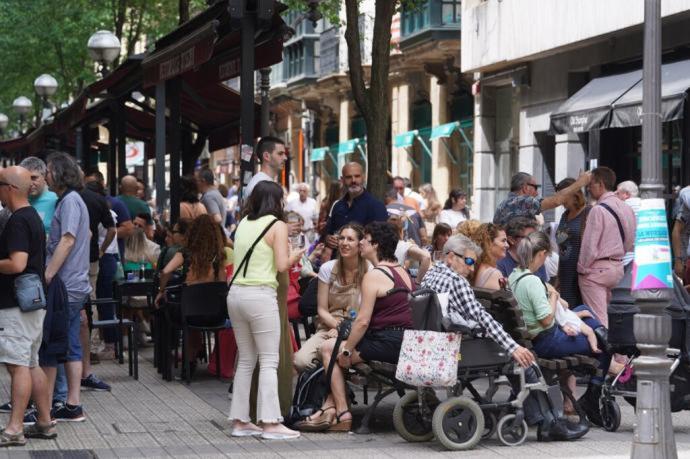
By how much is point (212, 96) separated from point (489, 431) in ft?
34.5

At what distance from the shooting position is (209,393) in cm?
1381

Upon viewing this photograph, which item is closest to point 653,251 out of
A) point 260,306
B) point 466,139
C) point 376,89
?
point 260,306

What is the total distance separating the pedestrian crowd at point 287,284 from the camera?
10750 millimetres

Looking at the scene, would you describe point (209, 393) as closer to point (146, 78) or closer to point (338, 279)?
point (338, 279)

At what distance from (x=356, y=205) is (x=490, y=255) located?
2145mm

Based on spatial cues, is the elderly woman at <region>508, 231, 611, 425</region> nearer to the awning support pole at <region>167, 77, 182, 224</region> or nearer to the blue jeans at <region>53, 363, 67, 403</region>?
the blue jeans at <region>53, 363, 67, 403</region>

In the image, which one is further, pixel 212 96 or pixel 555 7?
pixel 555 7

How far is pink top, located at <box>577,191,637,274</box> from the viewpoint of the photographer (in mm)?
14086

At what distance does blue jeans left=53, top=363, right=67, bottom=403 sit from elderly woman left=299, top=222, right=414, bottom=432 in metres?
1.98

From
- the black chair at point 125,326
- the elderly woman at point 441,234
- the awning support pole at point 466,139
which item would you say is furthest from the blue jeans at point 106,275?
the awning support pole at point 466,139

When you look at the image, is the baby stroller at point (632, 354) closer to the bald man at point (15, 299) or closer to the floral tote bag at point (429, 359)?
the floral tote bag at point (429, 359)

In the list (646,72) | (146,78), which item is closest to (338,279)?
(646,72)

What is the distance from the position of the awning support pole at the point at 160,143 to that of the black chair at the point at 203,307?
3888mm

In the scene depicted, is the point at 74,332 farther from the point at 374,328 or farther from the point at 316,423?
the point at 374,328
